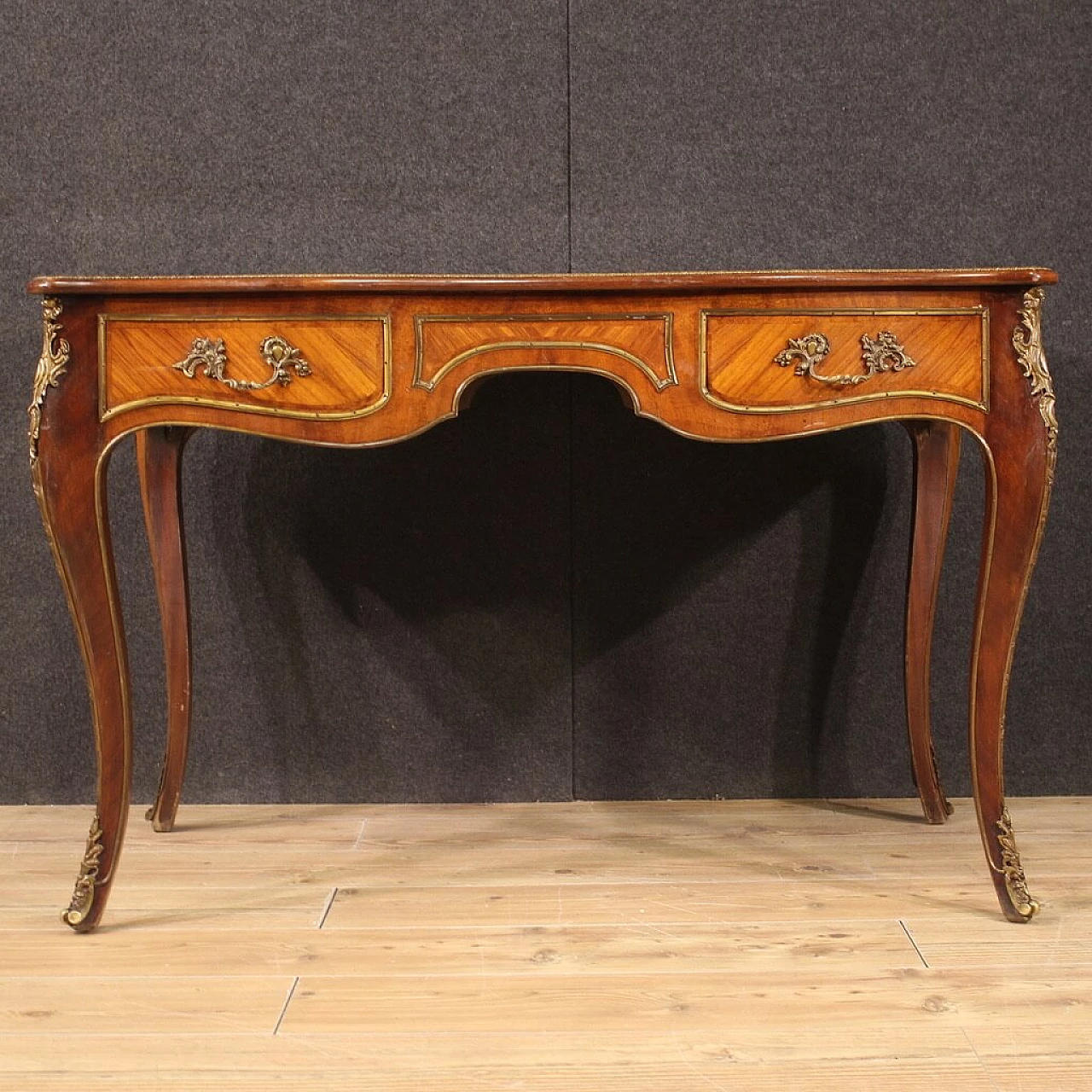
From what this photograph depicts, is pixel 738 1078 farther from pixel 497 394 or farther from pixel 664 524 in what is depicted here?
pixel 497 394

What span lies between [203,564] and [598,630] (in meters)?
0.75

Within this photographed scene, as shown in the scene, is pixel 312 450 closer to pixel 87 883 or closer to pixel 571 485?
pixel 571 485

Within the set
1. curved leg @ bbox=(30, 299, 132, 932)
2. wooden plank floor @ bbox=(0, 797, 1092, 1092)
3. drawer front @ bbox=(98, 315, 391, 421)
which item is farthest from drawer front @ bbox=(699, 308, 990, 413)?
curved leg @ bbox=(30, 299, 132, 932)

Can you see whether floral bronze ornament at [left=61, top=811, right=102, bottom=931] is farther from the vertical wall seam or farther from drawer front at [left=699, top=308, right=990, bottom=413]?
drawer front at [left=699, top=308, right=990, bottom=413]

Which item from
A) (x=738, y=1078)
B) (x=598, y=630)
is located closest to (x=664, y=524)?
(x=598, y=630)

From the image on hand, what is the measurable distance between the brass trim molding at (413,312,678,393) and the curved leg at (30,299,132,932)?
0.44 meters

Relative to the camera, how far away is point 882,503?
2342 mm

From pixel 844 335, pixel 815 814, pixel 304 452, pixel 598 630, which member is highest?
pixel 844 335

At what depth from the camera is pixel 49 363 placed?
1.66 metres

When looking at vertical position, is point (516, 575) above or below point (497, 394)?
below

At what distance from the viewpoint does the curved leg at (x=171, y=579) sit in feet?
7.03

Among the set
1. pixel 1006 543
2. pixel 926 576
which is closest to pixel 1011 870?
pixel 1006 543

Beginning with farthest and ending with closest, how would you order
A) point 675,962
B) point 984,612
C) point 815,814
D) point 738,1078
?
1. point 815,814
2. point 984,612
3. point 675,962
4. point 738,1078

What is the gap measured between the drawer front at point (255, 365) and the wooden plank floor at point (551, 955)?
0.73 meters
